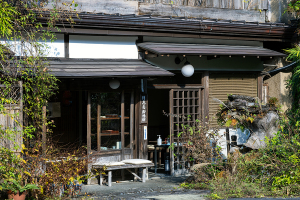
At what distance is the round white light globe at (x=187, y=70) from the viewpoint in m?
11.4

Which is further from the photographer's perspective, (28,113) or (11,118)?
(28,113)

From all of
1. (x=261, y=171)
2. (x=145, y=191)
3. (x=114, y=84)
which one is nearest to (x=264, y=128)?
(x=261, y=171)

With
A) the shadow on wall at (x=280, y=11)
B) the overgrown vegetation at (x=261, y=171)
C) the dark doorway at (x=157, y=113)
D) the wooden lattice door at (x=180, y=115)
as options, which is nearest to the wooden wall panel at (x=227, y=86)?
the wooden lattice door at (x=180, y=115)

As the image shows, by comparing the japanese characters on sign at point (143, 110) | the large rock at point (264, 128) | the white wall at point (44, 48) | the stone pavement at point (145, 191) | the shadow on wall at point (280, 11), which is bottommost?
the stone pavement at point (145, 191)

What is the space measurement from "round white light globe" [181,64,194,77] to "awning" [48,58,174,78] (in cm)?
118

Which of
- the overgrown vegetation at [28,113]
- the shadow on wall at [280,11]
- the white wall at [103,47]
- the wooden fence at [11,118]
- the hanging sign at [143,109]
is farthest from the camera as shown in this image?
the shadow on wall at [280,11]

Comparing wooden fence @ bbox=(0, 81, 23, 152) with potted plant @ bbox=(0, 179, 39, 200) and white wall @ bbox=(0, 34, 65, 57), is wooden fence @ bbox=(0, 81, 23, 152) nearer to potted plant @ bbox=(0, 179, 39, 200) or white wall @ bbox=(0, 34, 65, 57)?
potted plant @ bbox=(0, 179, 39, 200)

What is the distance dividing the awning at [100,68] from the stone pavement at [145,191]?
2858mm

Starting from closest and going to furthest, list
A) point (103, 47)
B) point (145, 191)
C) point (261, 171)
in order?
point (261, 171)
point (145, 191)
point (103, 47)

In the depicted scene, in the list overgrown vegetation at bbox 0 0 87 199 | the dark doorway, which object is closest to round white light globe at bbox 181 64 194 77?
overgrown vegetation at bbox 0 0 87 199

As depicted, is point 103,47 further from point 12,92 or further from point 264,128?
point 264,128

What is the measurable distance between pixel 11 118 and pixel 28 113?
1.00 metres

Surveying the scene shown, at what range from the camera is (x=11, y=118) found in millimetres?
8016

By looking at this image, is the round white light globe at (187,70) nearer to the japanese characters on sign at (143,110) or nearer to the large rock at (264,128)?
the japanese characters on sign at (143,110)
